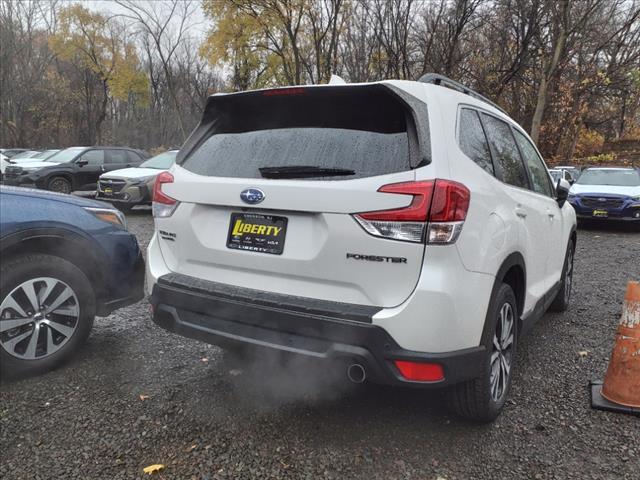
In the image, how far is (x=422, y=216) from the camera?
6.86 ft

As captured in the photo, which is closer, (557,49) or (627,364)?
(627,364)

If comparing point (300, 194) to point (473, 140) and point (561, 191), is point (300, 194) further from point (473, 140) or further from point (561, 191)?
point (561, 191)

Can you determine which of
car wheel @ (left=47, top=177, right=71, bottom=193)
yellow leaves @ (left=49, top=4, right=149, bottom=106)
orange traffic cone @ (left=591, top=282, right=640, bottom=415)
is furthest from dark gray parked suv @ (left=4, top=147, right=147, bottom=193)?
yellow leaves @ (left=49, top=4, right=149, bottom=106)

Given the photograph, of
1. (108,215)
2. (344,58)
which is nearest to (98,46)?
(344,58)

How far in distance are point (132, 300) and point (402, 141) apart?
2421 millimetres

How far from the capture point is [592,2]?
1862 centimetres

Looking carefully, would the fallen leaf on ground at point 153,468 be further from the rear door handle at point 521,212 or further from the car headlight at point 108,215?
the rear door handle at point 521,212

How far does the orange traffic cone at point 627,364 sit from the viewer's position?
289 cm

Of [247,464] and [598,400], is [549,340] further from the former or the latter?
[247,464]

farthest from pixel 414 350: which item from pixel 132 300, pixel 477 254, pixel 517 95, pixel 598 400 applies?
pixel 517 95

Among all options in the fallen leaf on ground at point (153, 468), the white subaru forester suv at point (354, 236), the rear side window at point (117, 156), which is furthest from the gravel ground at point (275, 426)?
the rear side window at point (117, 156)

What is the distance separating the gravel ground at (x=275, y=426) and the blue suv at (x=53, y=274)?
238 mm

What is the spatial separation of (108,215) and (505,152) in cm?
279

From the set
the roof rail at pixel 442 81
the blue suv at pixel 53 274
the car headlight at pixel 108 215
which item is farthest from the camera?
the car headlight at pixel 108 215
